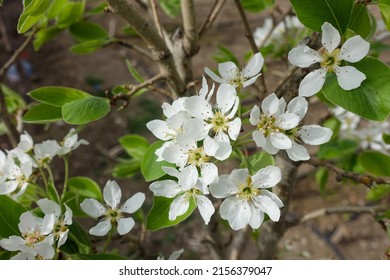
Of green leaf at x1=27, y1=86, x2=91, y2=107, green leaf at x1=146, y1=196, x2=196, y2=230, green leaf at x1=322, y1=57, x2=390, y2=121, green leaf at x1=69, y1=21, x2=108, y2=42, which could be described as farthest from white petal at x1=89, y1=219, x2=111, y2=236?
green leaf at x1=69, y1=21, x2=108, y2=42

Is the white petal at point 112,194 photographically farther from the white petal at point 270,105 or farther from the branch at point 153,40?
the white petal at point 270,105

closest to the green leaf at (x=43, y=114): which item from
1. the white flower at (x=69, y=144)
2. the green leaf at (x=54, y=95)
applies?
the green leaf at (x=54, y=95)

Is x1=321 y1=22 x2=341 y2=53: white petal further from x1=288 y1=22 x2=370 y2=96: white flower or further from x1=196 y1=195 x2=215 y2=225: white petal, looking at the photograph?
x1=196 y1=195 x2=215 y2=225: white petal

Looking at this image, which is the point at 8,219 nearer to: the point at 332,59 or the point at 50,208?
the point at 50,208

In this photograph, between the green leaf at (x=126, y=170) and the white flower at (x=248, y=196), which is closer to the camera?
the white flower at (x=248, y=196)
